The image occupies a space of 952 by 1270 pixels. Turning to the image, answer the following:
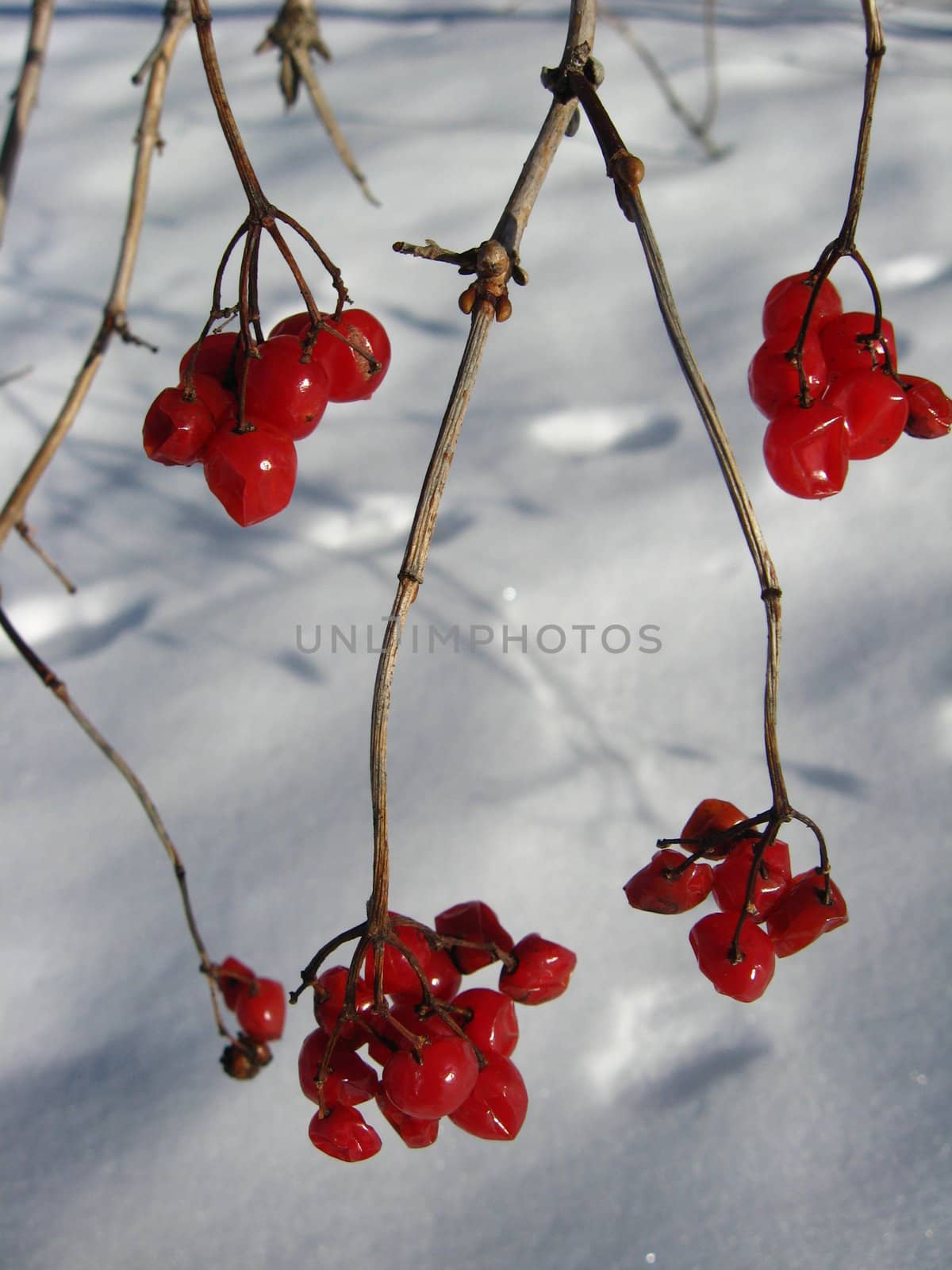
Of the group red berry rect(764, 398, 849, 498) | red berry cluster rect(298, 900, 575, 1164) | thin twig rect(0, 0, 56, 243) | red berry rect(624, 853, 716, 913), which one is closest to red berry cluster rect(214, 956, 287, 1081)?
red berry cluster rect(298, 900, 575, 1164)

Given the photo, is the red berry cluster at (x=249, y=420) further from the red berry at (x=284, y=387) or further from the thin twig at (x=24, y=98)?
the thin twig at (x=24, y=98)

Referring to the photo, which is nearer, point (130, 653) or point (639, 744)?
point (639, 744)

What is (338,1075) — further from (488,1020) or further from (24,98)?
(24,98)

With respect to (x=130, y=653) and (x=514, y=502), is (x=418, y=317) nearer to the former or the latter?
(x=514, y=502)

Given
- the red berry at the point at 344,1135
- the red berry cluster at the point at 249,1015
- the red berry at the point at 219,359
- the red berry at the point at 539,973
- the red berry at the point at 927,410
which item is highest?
the red berry at the point at 219,359

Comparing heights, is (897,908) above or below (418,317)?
below

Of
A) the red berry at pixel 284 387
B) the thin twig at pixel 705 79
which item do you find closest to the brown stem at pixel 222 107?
the red berry at pixel 284 387

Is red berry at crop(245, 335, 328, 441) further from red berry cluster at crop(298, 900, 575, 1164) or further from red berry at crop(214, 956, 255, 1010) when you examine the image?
red berry at crop(214, 956, 255, 1010)

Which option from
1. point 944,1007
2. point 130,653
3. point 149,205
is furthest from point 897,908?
point 149,205
